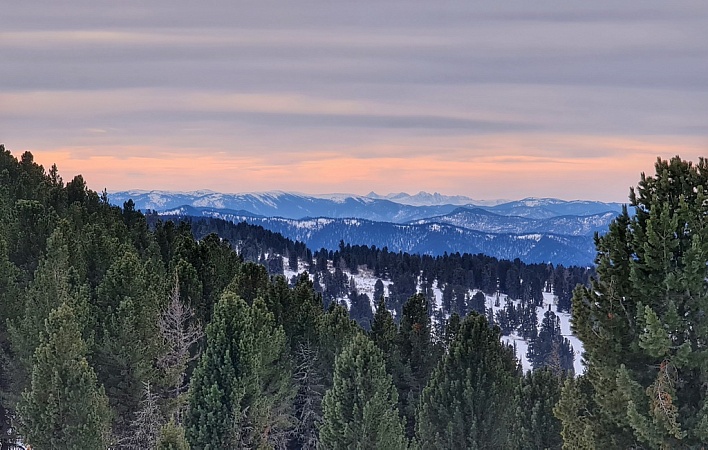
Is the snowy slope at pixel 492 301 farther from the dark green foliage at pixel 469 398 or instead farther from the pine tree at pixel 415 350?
the dark green foliage at pixel 469 398

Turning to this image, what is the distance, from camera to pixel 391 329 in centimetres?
3938

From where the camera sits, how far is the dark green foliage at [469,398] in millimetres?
27859

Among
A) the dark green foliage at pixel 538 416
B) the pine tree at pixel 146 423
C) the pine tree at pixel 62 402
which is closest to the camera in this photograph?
the pine tree at pixel 62 402

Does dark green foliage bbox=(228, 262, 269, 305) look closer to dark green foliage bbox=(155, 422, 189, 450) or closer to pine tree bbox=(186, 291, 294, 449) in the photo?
pine tree bbox=(186, 291, 294, 449)

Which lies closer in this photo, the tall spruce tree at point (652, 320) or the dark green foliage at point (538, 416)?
the tall spruce tree at point (652, 320)

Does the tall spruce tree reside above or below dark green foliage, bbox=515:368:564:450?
above

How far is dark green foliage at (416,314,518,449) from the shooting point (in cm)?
2786

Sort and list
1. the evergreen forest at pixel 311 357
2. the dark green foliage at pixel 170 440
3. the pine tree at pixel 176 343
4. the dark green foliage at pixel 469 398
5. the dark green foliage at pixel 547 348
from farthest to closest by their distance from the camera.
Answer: the dark green foliage at pixel 547 348, the pine tree at pixel 176 343, the dark green foliage at pixel 469 398, the dark green foliage at pixel 170 440, the evergreen forest at pixel 311 357

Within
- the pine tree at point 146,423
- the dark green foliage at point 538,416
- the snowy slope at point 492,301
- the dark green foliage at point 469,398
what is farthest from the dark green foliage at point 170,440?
the snowy slope at point 492,301

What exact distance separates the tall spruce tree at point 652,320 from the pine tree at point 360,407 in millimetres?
10355

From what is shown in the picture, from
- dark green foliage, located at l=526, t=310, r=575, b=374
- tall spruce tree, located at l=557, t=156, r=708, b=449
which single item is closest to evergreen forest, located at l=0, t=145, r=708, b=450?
tall spruce tree, located at l=557, t=156, r=708, b=449

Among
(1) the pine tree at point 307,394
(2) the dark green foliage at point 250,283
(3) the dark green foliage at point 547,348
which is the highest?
(2) the dark green foliage at point 250,283

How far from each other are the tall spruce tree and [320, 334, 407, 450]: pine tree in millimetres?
10355

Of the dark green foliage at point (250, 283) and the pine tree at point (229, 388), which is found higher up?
the dark green foliage at point (250, 283)
